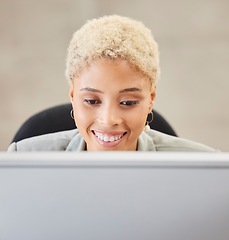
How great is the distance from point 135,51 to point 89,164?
0.46m

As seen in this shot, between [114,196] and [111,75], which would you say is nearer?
[114,196]

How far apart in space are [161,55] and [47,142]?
4.95ft

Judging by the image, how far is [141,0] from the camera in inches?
92.7

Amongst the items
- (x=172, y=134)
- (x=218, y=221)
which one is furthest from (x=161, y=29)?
(x=218, y=221)

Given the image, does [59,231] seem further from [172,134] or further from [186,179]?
[172,134]

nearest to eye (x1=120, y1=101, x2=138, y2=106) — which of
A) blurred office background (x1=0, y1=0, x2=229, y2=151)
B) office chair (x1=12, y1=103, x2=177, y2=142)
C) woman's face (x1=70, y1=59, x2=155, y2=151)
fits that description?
woman's face (x1=70, y1=59, x2=155, y2=151)

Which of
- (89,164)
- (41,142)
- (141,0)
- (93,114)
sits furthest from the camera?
(141,0)

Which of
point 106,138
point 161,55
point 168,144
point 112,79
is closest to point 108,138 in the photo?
point 106,138

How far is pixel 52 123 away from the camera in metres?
1.15

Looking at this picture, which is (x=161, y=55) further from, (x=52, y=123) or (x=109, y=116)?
(x=109, y=116)

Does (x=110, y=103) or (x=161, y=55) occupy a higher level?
(x=161, y=55)

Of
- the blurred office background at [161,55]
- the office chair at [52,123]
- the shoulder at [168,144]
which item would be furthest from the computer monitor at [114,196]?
the blurred office background at [161,55]

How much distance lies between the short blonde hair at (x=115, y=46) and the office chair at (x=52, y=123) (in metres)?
0.30

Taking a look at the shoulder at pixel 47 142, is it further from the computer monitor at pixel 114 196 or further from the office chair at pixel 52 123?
the computer monitor at pixel 114 196
